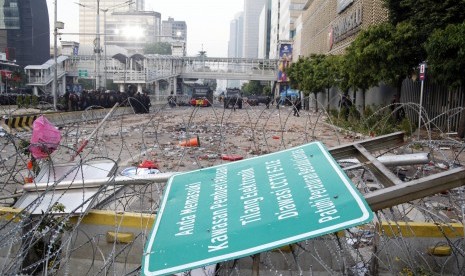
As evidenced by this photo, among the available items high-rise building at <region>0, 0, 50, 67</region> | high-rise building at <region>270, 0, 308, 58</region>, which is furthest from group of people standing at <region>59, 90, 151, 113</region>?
high-rise building at <region>0, 0, 50, 67</region>

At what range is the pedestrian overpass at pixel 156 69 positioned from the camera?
57.4 meters

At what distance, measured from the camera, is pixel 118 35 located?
472 feet

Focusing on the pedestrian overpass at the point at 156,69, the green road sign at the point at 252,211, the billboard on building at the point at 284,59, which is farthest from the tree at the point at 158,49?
the green road sign at the point at 252,211

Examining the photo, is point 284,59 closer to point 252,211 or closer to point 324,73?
point 324,73

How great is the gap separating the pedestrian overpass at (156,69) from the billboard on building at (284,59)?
111 centimetres

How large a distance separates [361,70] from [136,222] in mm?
18483

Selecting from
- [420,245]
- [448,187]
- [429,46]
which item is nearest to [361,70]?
[429,46]

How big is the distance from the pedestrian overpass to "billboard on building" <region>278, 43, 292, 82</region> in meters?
1.11

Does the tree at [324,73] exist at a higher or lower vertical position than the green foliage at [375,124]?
higher

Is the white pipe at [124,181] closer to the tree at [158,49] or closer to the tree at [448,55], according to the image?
the tree at [448,55]

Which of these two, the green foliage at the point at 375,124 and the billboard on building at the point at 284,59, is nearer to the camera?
the green foliage at the point at 375,124

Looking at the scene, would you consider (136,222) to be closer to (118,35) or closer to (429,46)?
(429,46)

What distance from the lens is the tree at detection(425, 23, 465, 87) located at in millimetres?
13898

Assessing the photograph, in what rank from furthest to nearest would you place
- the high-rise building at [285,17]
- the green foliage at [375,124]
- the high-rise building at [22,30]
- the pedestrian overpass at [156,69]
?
the high-rise building at [285,17] < the high-rise building at [22,30] < the pedestrian overpass at [156,69] < the green foliage at [375,124]
